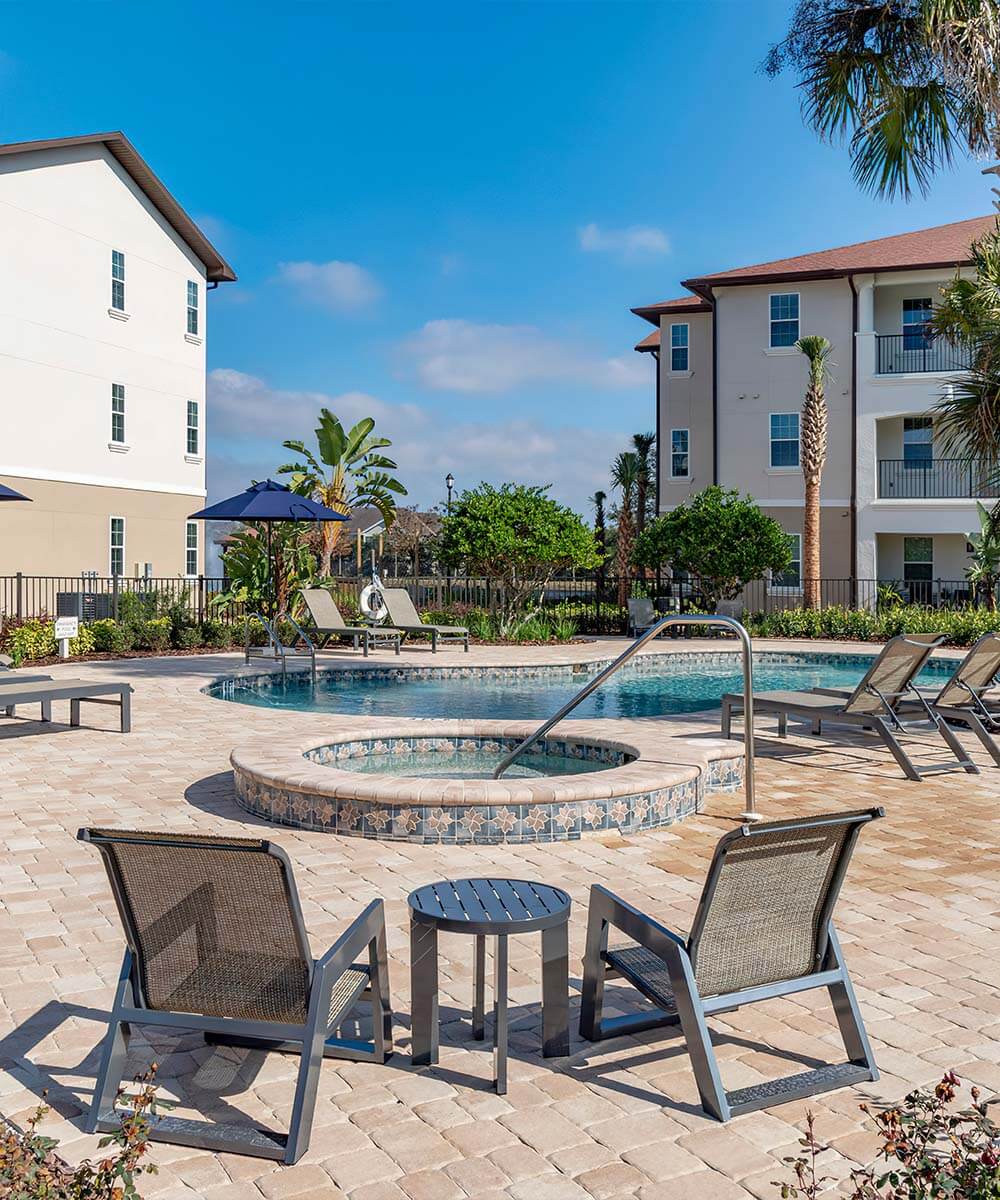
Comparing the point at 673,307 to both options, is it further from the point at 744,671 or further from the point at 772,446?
the point at 744,671

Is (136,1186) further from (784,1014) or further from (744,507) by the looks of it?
(744,507)

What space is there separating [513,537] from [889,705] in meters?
14.1

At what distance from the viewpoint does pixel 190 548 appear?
93.3 feet

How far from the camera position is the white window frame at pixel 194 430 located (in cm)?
2802

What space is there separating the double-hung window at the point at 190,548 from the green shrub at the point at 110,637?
10.2 m

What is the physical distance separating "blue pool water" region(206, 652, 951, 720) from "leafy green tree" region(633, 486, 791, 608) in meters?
4.65

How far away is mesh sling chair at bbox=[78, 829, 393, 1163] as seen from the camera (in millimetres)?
2842

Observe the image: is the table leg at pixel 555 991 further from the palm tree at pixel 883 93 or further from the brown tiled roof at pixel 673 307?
the brown tiled roof at pixel 673 307

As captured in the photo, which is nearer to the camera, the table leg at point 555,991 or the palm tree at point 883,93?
the table leg at point 555,991

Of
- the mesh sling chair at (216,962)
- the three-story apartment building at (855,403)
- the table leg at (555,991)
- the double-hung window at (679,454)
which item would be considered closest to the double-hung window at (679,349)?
the three-story apartment building at (855,403)

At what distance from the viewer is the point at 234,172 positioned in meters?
29.1

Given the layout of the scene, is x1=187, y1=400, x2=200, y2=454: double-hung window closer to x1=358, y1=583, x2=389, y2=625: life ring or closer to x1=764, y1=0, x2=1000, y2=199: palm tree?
x1=358, y1=583, x2=389, y2=625: life ring

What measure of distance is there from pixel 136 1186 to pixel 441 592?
22.9 metres

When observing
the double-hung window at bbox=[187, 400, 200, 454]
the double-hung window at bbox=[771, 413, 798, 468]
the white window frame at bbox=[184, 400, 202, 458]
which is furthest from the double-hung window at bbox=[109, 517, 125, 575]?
the double-hung window at bbox=[771, 413, 798, 468]
